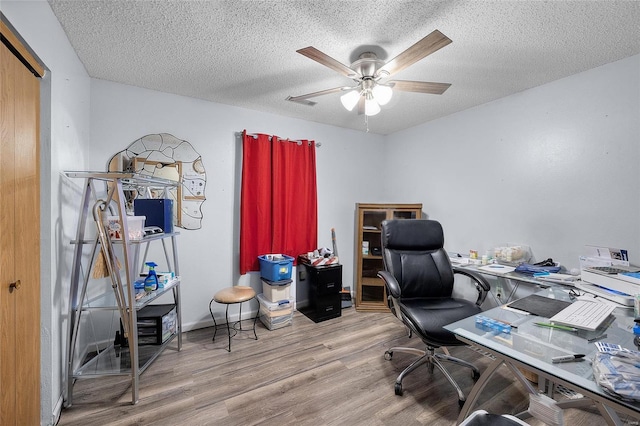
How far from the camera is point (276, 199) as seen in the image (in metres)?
3.06

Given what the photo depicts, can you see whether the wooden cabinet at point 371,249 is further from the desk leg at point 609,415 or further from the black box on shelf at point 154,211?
the desk leg at point 609,415

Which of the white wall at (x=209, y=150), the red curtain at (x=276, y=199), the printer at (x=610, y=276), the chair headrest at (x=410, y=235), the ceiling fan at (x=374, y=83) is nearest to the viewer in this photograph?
the printer at (x=610, y=276)

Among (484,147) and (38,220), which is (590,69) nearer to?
(484,147)

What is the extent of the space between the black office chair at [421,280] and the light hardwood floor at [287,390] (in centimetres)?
16

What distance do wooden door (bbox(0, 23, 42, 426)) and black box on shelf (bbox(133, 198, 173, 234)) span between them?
700 millimetres

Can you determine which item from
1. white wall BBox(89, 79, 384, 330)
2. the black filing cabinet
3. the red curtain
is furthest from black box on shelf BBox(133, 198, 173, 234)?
the black filing cabinet

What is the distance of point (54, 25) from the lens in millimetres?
1529

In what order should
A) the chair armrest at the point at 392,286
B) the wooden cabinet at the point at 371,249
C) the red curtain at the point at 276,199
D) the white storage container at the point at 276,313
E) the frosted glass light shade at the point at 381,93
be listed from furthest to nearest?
1. the wooden cabinet at the point at 371,249
2. the red curtain at the point at 276,199
3. the white storage container at the point at 276,313
4. the chair armrest at the point at 392,286
5. the frosted glass light shade at the point at 381,93

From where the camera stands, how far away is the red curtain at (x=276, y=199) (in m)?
2.92

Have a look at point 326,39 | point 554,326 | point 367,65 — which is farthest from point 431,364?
point 326,39

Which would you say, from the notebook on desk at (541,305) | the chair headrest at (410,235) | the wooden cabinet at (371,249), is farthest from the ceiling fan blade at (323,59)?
the wooden cabinet at (371,249)

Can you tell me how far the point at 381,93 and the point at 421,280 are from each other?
58.9 inches

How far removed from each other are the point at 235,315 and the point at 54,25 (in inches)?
107

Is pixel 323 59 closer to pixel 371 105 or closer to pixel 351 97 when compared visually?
pixel 351 97
